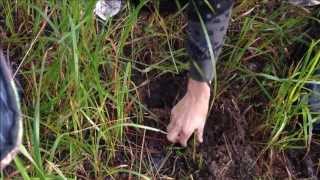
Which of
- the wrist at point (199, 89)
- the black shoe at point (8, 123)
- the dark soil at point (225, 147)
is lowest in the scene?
the dark soil at point (225, 147)

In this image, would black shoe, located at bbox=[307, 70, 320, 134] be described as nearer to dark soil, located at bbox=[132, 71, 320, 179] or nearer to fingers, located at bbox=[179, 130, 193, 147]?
dark soil, located at bbox=[132, 71, 320, 179]

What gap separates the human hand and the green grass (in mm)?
55

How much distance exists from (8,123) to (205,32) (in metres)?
0.58

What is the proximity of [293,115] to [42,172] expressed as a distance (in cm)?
67

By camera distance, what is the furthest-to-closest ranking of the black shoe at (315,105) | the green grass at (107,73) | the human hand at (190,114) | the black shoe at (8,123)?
the black shoe at (315,105), the human hand at (190,114), the green grass at (107,73), the black shoe at (8,123)

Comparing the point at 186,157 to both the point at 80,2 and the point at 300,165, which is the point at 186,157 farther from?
the point at 80,2

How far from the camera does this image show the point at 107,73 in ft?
4.51

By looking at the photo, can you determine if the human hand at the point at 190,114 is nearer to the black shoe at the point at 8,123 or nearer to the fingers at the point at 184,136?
the fingers at the point at 184,136

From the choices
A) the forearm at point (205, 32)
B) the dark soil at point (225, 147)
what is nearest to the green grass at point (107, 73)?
the dark soil at point (225, 147)

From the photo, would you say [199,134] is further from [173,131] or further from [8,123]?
[8,123]

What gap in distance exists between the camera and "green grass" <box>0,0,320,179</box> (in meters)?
1.22

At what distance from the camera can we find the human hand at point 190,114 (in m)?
1.32

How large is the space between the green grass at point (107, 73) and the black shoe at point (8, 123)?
305 millimetres

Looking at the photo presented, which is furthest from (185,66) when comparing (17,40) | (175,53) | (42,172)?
(42,172)
